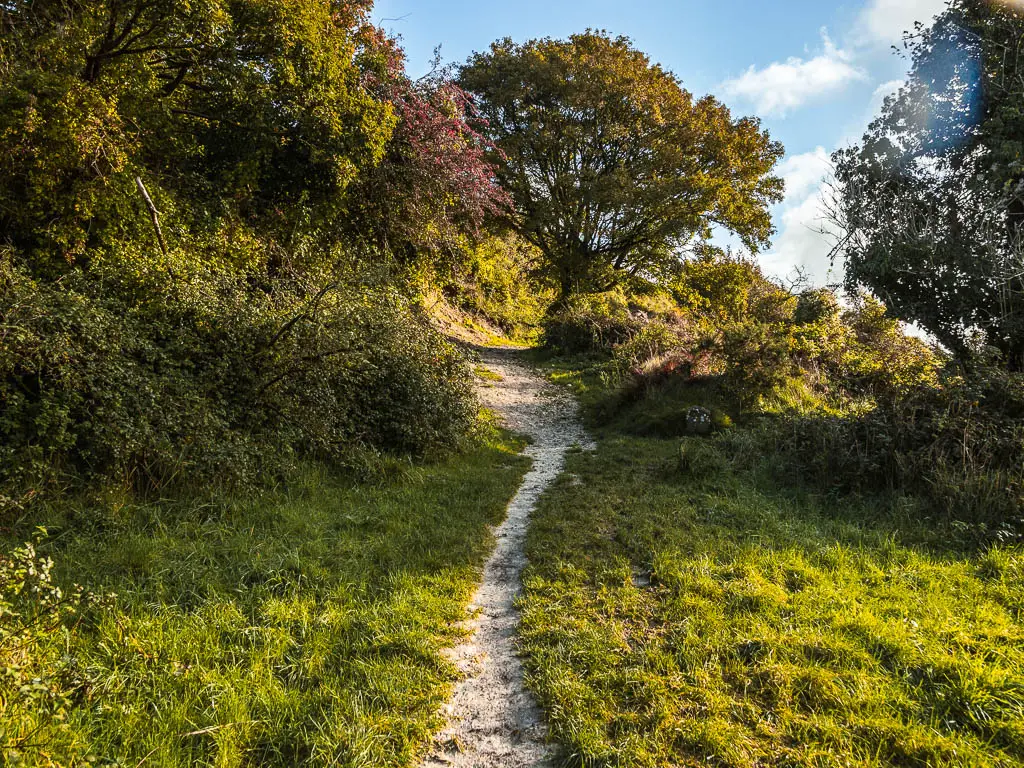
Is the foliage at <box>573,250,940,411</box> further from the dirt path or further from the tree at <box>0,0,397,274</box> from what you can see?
the tree at <box>0,0,397,274</box>

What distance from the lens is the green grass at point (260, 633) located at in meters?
2.88

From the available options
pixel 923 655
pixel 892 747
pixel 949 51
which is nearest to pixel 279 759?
pixel 892 747

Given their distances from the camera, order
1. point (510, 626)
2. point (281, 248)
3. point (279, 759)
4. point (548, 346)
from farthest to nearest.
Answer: point (548, 346)
point (281, 248)
point (510, 626)
point (279, 759)

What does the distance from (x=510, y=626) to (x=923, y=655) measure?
3137 millimetres

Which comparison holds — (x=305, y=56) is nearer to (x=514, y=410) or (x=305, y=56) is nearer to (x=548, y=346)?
(x=514, y=410)

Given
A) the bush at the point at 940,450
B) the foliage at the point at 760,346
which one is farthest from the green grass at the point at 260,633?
the foliage at the point at 760,346

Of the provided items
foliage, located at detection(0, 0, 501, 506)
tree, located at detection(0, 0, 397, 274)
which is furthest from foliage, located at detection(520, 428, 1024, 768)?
tree, located at detection(0, 0, 397, 274)

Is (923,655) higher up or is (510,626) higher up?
(923,655)

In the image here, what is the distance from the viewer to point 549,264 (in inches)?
928

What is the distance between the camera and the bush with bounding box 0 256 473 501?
5.18 metres

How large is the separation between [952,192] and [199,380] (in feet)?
43.6

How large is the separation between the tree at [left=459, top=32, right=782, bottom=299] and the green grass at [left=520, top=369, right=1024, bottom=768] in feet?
51.3

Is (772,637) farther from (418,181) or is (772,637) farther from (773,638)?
(418,181)

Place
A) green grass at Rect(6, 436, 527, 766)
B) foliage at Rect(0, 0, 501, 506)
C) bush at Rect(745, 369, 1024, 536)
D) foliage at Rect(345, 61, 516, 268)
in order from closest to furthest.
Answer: green grass at Rect(6, 436, 527, 766)
foliage at Rect(0, 0, 501, 506)
bush at Rect(745, 369, 1024, 536)
foliage at Rect(345, 61, 516, 268)
